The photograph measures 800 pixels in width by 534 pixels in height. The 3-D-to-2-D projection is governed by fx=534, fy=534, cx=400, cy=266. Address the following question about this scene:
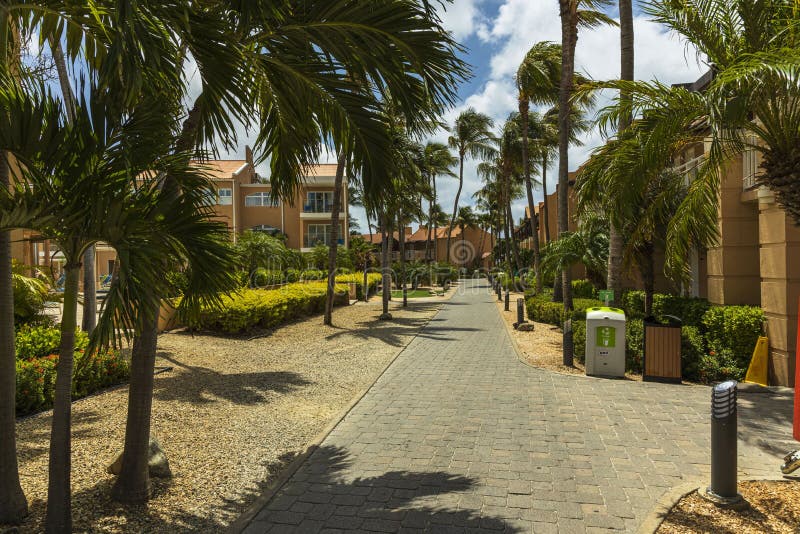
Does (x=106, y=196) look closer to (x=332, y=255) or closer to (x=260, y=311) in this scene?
(x=260, y=311)

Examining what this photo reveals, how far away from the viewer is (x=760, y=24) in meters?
5.59

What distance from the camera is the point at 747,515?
3.97 metres

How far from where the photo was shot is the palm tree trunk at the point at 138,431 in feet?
14.0

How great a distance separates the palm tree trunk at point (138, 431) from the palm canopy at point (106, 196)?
1.12 meters

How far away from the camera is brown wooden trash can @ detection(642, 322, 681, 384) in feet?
27.9

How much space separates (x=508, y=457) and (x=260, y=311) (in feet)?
33.3

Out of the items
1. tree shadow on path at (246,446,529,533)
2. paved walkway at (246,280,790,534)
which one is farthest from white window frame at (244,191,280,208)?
tree shadow on path at (246,446,529,533)

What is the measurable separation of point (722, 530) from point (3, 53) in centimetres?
582

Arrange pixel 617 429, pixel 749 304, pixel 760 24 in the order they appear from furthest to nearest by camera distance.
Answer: pixel 749 304
pixel 617 429
pixel 760 24

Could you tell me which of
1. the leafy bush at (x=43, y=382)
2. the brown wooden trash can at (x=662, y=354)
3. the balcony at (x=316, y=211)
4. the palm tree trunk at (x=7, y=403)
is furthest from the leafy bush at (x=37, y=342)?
the balcony at (x=316, y=211)

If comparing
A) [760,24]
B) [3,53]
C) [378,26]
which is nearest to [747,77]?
[760,24]

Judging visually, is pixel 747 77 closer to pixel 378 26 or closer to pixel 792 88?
pixel 792 88

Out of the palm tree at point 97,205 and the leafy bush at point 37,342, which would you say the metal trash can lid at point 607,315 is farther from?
the leafy bush at point 37,342

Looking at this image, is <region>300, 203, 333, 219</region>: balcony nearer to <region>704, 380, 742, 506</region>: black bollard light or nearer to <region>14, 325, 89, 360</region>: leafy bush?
<region>14, 325, 89, 360</region>: leafy bush
